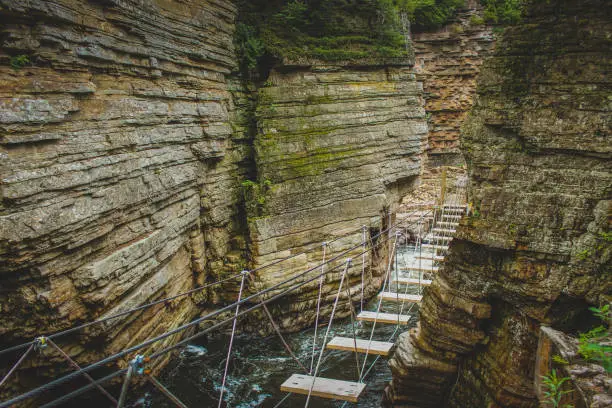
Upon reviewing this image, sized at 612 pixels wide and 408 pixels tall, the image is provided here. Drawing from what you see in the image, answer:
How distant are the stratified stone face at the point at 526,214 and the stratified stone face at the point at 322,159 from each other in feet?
13.6

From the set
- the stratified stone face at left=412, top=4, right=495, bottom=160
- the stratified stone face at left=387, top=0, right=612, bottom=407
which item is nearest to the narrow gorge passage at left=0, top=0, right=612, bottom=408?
the stratified stone face at left=387, top=0, right=612, bottom=407

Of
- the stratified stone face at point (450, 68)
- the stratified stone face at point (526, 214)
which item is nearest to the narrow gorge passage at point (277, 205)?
the stratified stone face at point (526, 214)

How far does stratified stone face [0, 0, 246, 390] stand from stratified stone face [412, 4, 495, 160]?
1060cm

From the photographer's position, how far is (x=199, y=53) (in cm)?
798

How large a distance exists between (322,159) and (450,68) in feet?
33.0

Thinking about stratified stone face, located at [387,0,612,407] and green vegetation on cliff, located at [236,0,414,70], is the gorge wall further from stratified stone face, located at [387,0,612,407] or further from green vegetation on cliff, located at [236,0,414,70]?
stratified stone face, located at [387,0,612,407]

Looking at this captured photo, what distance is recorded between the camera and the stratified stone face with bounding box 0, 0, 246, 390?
482cm

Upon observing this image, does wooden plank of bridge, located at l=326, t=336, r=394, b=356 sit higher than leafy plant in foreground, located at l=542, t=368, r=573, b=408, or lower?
lower

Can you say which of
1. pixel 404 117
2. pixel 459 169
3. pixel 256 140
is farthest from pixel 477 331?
pixel 459 169

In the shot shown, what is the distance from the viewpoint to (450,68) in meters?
16.9

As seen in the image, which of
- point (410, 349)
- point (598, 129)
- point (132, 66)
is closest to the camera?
point (598, 129)

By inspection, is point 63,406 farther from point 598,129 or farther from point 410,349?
point 598,129

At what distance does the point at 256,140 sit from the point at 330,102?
198cm

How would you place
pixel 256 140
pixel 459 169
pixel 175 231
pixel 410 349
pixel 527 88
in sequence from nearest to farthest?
1. pixel 527 88
2. pixel 410 349
3. pixel 175 231
4. pixel 256 140
5. pixel 459 169
